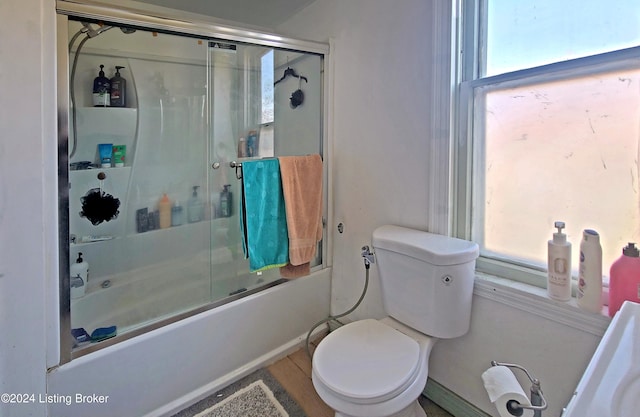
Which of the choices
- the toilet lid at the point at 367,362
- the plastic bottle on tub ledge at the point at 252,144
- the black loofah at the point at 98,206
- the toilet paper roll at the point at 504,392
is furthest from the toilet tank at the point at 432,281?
the black loofah at the point at 98,206

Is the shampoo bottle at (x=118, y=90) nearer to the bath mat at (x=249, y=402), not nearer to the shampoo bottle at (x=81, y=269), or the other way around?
the shampoo bottle at (x=81, y=269)

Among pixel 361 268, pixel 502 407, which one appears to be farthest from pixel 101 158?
pixel 502 407

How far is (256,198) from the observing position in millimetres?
1587

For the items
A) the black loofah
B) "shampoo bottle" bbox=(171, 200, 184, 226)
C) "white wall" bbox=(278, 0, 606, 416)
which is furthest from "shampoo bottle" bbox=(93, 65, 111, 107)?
"white wall" bbox=(278, 0, 606, 416)

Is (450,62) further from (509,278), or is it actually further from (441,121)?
(509,278)

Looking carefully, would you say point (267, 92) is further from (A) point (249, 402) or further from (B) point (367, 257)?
(A) point (249, 402)

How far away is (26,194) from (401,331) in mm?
1437

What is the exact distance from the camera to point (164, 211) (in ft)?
6.68

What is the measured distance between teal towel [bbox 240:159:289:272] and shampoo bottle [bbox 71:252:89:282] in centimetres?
75

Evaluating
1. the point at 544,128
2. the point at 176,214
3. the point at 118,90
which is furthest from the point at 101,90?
the point at 544,128

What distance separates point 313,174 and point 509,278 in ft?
3.45

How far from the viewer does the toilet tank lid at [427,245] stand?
118 centimetres

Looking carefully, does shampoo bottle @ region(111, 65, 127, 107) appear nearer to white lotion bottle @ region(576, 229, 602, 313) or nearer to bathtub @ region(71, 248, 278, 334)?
bathtub @ region(71, 248, 278, 334)

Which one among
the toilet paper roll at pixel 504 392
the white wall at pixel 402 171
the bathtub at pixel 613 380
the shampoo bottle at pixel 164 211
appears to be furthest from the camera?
the shampoo bottle at pixel 164 211
